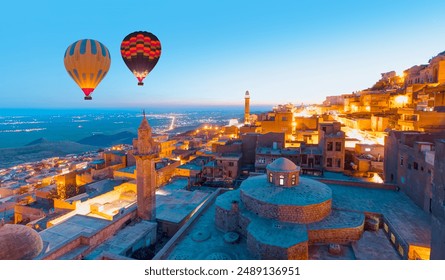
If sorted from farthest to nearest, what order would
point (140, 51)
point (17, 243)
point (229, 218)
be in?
point (140, 51), point (229, 218), point (17, 243)

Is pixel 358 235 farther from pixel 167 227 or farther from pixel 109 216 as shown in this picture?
pixel 109 216

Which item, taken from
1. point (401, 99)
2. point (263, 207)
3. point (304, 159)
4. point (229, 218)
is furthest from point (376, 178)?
point (401, 99)

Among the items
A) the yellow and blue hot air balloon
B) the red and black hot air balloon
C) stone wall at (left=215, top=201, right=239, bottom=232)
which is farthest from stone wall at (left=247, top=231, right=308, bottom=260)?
the yellow and blue hot air balloon

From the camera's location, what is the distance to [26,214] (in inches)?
1017

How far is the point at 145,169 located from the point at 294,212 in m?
10.2

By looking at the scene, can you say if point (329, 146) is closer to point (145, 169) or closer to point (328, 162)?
point (328, 162)

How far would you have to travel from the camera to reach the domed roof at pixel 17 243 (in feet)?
16.7

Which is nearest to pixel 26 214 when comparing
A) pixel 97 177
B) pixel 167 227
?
pixel 97 177

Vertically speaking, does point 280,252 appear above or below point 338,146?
below

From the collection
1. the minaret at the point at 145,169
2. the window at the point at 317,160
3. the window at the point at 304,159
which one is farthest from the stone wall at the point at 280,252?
the window at the point at 317,160

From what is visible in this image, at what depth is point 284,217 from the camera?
13.3 m

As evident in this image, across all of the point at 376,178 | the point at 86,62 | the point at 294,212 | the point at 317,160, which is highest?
the point at 86,62

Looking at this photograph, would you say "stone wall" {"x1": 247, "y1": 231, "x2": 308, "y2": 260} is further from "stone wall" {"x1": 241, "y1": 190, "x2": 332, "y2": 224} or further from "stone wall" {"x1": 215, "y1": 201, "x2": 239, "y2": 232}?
"stone wall" {"x1": 215, "y1": 201, "x2": 239, "y2": 232}

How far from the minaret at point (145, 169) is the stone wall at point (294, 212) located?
7.95 metres
